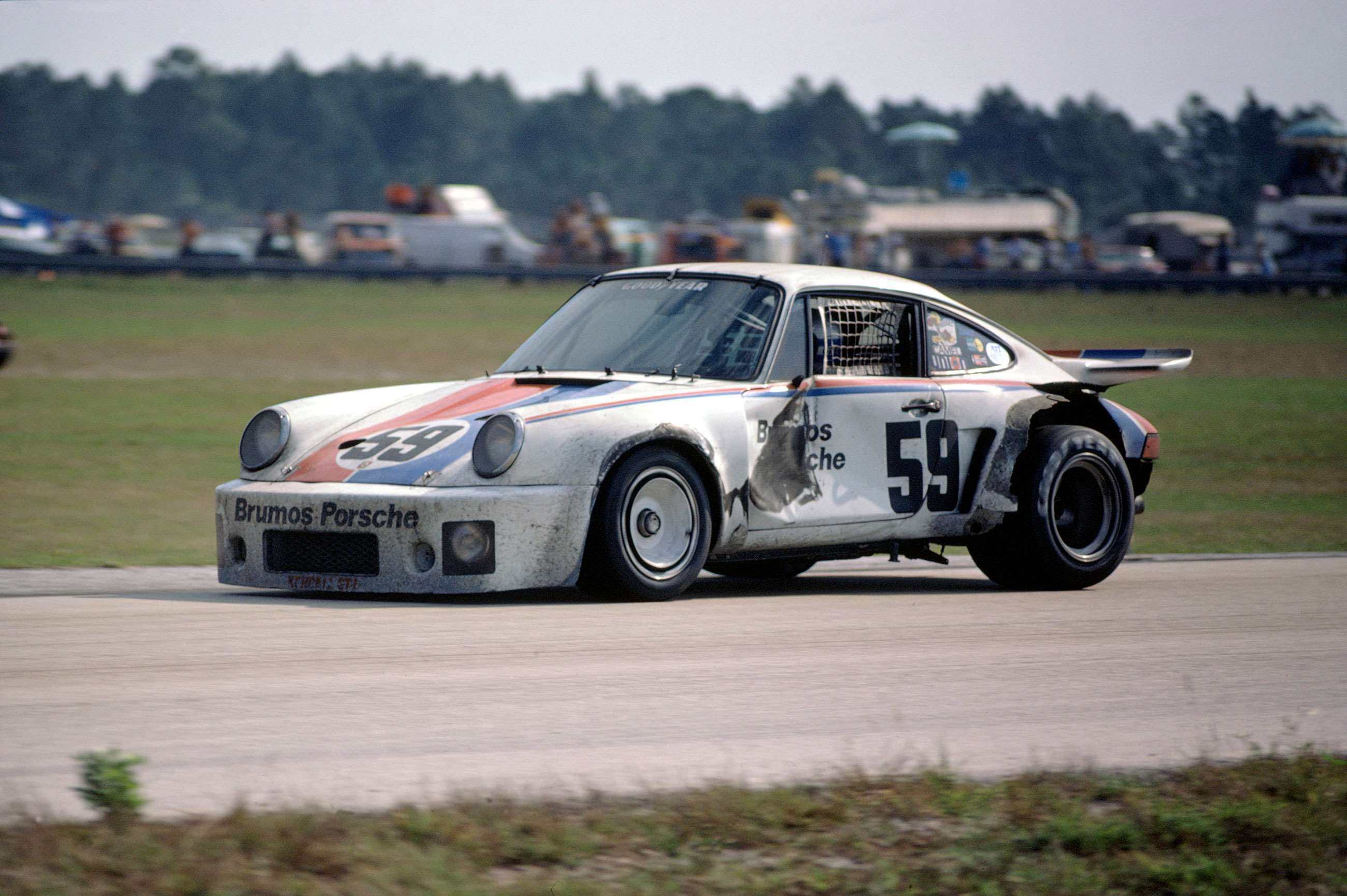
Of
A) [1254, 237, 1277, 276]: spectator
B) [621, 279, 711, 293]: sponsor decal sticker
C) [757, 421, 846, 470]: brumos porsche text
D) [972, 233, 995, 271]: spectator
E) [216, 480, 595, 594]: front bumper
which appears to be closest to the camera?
[216, 480, 595, 594]: front bumper

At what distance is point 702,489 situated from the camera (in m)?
6.77

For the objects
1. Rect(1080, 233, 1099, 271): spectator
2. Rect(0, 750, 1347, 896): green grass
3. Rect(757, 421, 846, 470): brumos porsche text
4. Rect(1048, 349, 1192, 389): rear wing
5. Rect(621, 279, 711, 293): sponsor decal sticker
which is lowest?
Rect(0, 750, 1347, 896): green grass

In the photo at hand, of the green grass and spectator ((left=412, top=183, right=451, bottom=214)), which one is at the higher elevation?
spectator ((left=412, top=183, right=451, bottom=214))

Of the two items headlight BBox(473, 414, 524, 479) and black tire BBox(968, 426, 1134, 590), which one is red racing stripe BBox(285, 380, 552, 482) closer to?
headlight BBox(473, 414, 524, 479)

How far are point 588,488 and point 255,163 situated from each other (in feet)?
461

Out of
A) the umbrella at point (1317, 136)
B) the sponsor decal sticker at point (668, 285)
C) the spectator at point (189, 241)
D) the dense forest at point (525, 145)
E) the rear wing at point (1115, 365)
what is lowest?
the rear wing at point (1115, 365)

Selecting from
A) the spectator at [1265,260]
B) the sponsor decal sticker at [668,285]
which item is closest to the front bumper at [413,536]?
the sponsor decal sticker at [668,285]

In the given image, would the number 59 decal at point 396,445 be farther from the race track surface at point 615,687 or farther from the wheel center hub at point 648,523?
the wheel center hub at point 648,523

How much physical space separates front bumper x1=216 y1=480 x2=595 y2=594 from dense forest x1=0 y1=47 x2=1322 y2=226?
101 metres

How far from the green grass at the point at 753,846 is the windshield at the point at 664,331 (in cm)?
350

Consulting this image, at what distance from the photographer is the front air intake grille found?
6.44 metres

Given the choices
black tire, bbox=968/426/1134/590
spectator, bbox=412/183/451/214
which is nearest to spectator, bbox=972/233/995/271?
spectator, bbox=412/183/451/214

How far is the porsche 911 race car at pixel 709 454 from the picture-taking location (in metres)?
6.43

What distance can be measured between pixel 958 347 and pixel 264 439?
3042 mm
